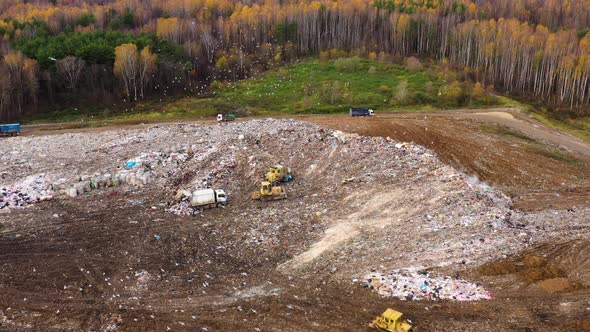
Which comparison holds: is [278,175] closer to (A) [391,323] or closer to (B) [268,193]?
(B) [268,193]

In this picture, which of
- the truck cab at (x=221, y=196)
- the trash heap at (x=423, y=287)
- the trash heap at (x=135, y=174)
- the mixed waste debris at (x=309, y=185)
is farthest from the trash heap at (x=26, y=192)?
the trash heap at (x=423, y=287)

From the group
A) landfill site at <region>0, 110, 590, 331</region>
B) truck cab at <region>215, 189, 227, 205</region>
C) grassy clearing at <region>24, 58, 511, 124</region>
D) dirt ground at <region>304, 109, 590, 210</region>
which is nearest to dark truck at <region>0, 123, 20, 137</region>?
landfill site at <region>0, 110, 590, 331</region>

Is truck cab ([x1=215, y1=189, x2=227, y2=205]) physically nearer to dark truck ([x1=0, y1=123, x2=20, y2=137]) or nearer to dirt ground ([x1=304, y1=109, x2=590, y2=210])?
dirt ground ([x1=304, y1=109, x2=590, y2=210])

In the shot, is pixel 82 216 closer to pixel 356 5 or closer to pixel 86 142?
pixel 86 142

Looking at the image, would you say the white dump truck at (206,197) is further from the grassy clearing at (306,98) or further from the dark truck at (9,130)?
the dark truck at (9,130)

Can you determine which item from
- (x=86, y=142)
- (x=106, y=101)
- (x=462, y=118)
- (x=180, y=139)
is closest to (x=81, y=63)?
(x=106, y=101)

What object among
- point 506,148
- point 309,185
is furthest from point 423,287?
point 506,148
